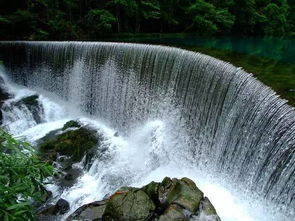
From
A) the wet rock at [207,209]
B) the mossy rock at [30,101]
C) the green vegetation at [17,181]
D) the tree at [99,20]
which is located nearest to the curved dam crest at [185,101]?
the mossy rock at [30,101]

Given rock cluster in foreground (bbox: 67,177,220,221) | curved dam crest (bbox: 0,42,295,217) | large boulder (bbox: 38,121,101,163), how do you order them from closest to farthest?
rock cluster in foreground (bbox: 67,177,220,221)
curved dam crest (bbox: 0,42,295,217)
large boulder (bbox: 38,121,101,163)

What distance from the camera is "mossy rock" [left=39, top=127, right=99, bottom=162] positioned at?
9625mm

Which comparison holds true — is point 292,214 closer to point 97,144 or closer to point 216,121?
point 216,121

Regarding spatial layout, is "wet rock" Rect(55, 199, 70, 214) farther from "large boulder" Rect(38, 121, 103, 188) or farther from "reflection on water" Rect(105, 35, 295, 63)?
"reflection on water" Rect(105, 35, 295, 63)

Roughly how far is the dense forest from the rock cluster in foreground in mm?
11349

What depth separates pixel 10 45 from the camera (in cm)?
1319

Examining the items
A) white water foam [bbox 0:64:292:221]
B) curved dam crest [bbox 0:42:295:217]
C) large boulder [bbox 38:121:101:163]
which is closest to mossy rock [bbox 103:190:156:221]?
white water foam [bbox 0:64:292:221]

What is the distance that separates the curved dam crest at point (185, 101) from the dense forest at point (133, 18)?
266 cm

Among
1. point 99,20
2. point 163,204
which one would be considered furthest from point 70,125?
point 99,20

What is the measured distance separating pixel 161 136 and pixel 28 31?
9298 mm

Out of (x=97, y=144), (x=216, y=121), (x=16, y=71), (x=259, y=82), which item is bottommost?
(x=97, y=144)

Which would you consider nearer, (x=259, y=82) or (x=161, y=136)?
(x=259, y=82)

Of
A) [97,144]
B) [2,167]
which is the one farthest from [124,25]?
[2,167]

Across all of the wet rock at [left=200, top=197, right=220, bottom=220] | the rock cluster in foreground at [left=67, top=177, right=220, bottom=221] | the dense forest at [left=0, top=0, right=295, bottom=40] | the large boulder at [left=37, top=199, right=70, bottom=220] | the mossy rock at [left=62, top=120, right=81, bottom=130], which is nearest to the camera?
the rock cluster in foreground at [left=67, top=177, right=220, bottom=221]
